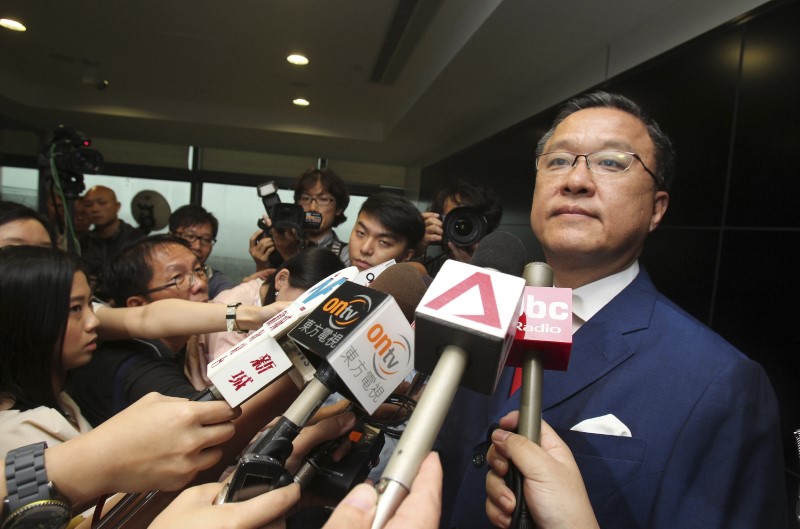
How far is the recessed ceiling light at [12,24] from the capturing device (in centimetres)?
400

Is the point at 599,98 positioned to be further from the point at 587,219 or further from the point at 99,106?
the point at 99,106

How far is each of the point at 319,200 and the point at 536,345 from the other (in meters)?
2.36

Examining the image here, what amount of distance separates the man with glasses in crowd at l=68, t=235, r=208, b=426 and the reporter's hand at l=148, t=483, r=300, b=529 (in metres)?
0.73

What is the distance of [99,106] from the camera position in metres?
6.23

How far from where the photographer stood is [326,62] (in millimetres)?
4418

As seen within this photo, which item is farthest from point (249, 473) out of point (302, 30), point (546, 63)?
point (302, 30)

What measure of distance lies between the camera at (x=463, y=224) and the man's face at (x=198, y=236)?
181 centimetres

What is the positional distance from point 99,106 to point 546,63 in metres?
5.59

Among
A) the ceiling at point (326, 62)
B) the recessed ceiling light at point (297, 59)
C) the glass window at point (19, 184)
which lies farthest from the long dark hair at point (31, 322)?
the glass window at point (19, 184)

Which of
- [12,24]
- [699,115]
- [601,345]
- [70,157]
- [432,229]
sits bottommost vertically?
[601,345]

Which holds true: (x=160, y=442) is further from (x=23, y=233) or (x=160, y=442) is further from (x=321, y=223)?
(x=321, y=223)

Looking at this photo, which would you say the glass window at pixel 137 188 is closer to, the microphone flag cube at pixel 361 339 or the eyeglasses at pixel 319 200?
the eyeglasses at pixel 319 200

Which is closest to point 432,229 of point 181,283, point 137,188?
point 181,283

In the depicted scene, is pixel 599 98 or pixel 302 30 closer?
pixel 599 98
